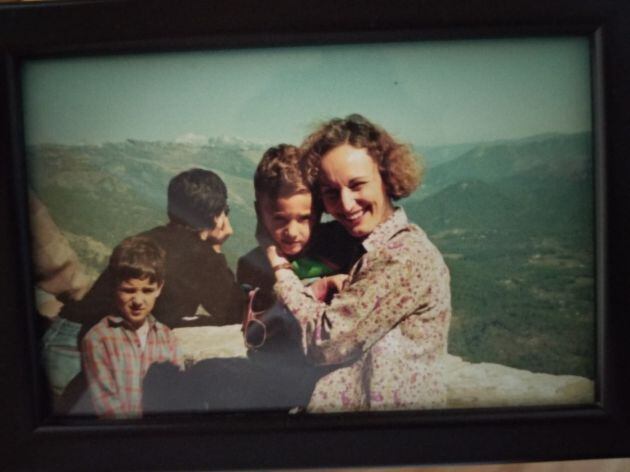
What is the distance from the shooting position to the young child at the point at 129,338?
0.74 metres

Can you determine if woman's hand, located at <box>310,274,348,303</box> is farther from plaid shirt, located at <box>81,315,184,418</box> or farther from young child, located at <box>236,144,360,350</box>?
plaid shirt, located at <box>81,315,184,418</box>

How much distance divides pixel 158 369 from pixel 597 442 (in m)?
0.48

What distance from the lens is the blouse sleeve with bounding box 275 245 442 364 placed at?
2.39 feet

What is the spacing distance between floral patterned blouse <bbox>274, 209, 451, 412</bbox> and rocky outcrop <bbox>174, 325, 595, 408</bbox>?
0.10 ft

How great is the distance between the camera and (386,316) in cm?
73

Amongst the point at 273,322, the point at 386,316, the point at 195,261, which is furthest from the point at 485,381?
the point at 195,261

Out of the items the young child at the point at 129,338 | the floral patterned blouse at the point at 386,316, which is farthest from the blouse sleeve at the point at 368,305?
the young child at the point at 129,338

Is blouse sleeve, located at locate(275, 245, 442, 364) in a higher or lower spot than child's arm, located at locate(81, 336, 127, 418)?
higher

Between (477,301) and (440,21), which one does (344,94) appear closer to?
(440,21)

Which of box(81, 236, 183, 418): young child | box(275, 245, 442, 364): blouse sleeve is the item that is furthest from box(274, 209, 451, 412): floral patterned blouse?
box(81, 236, 183, 418): young child

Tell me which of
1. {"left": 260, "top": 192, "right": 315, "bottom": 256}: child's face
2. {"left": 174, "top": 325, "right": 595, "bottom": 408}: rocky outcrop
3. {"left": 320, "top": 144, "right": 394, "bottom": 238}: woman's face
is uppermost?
{"left": 320, "top": 144, "right": 394, "bottom": 238}: woman's face

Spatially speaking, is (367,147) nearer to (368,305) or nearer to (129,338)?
(368,305)

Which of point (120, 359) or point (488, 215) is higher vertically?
point (488, 215)

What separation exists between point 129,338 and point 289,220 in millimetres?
216
